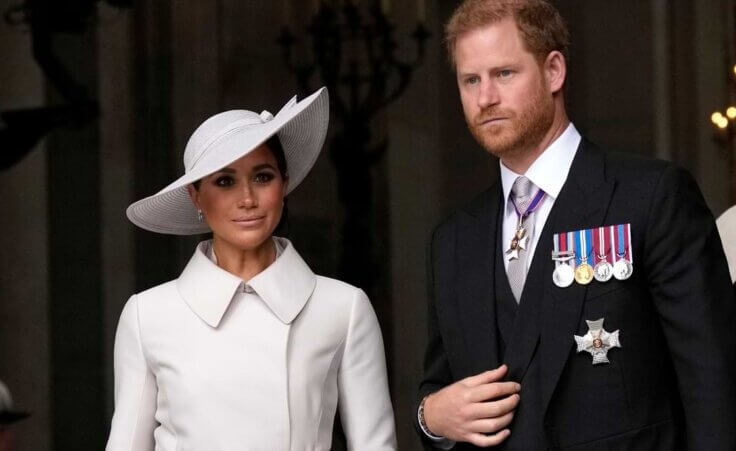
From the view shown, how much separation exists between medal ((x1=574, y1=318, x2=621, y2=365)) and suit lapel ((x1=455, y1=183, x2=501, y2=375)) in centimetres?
22

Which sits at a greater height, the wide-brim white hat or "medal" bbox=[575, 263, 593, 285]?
the wide-brim white hat

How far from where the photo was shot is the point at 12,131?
5016 mm

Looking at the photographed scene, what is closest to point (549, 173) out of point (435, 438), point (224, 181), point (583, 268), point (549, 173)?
point (549, 173)

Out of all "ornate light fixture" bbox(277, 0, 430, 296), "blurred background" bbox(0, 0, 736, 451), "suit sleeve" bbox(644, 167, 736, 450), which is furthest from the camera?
"ornate light fixture" bbox(277, 0, 430, 296)

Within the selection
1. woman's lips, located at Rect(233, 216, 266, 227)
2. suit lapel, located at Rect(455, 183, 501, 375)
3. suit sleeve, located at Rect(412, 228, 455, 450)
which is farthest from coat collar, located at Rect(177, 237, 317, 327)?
suit lapel, located at Rect(455, 183, 501, 375)

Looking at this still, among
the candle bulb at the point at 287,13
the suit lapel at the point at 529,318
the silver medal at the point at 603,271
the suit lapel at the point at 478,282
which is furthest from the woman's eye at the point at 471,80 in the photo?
the candle bulb at the point at 287,13

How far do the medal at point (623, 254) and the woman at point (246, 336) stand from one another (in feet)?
2.44

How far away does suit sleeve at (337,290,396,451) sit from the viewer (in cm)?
339


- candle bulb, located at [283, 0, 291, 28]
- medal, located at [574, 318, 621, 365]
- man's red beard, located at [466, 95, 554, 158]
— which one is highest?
candle bulb, located at [283, 0, 291, 28]

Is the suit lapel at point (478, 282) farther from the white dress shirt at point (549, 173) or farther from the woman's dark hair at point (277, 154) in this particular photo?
the woman's dark hair at point (277, 154)

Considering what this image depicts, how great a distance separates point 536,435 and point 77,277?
2.45 m

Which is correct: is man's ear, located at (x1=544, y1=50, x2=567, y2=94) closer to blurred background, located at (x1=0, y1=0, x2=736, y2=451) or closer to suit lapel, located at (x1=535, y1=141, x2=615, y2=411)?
suit lapel, located at (x1=535, y1=141, x2=615, y2=411)

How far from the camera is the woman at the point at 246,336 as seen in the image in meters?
3.30

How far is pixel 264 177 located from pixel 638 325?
99cm
